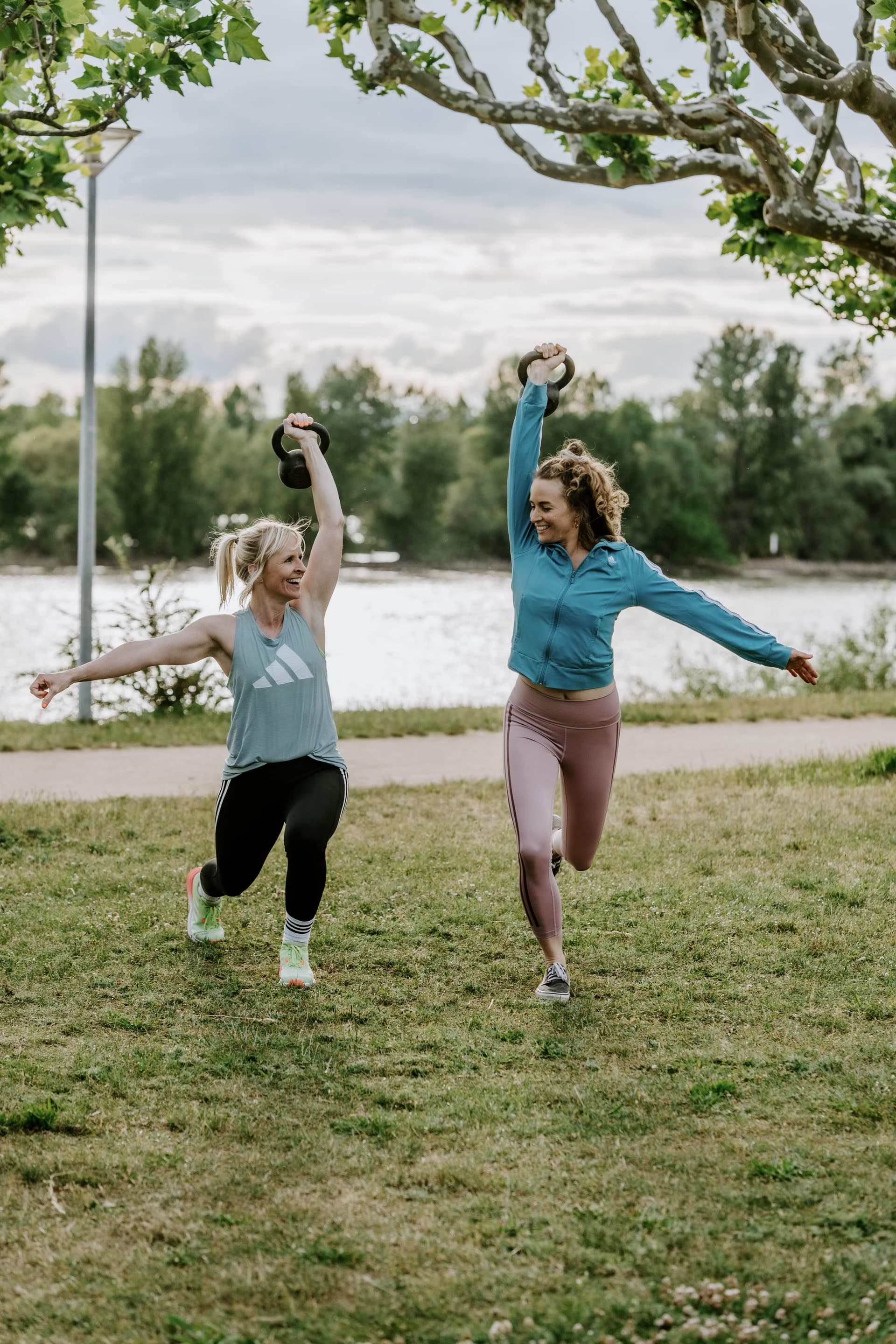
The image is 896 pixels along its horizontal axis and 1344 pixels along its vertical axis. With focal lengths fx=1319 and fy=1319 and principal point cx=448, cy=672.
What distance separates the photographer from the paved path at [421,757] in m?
9.77

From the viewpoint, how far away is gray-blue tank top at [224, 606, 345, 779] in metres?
5.25

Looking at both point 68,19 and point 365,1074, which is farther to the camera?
point 68,19

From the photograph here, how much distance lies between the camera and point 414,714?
528 inches

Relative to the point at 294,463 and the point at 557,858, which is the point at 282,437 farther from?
the point at 557,858

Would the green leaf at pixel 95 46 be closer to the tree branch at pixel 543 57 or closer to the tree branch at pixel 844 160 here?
the tree branch at pixel 543 57

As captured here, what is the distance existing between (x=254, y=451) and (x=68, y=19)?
54.3 m

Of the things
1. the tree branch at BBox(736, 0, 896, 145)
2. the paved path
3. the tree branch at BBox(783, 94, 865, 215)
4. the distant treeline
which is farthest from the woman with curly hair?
the distant treeline

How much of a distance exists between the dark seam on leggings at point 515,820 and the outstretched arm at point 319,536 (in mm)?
861

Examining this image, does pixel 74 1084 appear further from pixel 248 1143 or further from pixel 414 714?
pixel 414 714

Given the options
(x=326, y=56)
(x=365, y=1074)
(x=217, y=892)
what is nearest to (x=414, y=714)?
(x=326, y=56)

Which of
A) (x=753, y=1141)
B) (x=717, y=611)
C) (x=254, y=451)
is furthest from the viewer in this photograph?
(x=254, y=451)

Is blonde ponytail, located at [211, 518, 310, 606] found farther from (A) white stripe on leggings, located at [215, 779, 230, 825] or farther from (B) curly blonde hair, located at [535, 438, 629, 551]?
(B) curly blonde hair, located at [535, 438, 629, 551]

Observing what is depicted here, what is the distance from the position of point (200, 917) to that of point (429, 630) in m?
24.3

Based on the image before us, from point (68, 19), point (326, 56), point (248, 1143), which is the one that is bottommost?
point (248, 1143)
